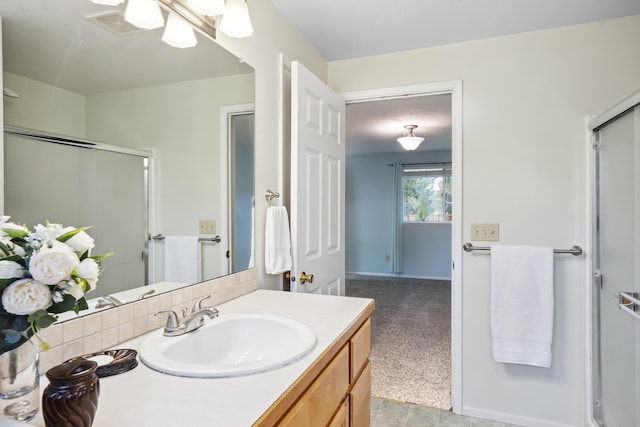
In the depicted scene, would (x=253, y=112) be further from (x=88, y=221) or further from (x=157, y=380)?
(x=157, y=380)

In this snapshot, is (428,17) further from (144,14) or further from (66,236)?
(66,236)

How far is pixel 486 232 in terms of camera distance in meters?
2.20

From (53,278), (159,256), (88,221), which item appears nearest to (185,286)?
(159,256)

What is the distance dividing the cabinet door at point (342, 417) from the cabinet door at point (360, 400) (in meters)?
0.04

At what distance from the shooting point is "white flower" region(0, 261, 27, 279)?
1.80ft

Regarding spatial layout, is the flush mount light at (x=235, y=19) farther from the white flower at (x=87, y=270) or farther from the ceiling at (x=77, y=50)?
the white flower at (x=87, y=270)

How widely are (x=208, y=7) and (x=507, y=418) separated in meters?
2.56

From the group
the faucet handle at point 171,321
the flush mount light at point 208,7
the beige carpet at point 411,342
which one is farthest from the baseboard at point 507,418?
the flush mount light at point 208,7

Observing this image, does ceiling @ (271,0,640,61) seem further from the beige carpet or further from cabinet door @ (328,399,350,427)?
the beige carpet

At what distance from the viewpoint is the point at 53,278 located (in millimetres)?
558

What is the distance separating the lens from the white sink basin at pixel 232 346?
0.85 m

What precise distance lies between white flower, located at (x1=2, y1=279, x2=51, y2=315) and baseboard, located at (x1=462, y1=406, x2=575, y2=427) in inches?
91.9

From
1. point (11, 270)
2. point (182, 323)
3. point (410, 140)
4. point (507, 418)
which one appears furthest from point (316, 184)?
point (410, 140)

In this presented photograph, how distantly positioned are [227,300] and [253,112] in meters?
0.84
